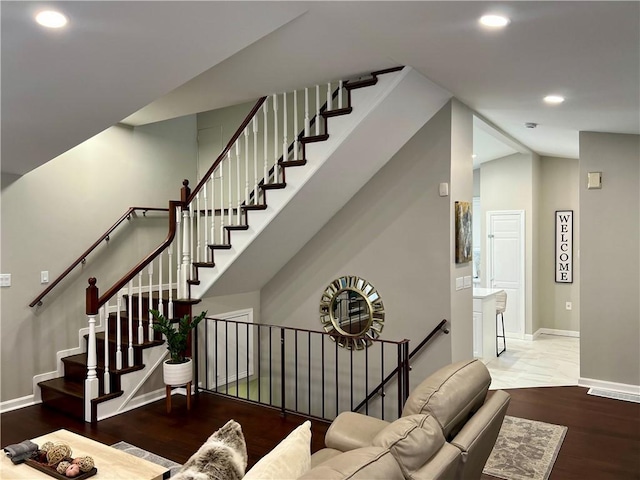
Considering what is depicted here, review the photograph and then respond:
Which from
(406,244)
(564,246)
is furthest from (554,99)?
(564,246)

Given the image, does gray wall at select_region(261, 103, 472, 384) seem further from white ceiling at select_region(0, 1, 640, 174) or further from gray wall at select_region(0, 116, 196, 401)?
gray wall at select_region(0, 116, 196, 401)

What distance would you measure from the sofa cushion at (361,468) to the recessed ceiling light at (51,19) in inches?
90.2

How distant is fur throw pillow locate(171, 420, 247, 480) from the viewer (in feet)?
5.28

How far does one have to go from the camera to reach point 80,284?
17.0ft

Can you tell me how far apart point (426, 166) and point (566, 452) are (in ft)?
8.64

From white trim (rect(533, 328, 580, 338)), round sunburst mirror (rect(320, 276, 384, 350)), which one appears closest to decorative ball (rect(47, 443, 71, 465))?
round sunburst mirror (rect(320, 276, 384, 350))

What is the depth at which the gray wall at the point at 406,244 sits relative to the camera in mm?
4539

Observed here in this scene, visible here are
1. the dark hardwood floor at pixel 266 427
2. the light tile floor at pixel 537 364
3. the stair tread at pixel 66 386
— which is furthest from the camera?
the light tile floor at pixel 537 364

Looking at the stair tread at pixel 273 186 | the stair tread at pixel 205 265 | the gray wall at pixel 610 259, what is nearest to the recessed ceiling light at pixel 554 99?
the gray wall at pixel 610 259

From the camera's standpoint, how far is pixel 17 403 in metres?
4.54

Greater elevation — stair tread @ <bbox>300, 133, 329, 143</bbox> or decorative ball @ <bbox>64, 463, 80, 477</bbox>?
stair tread @ <bbox>300, 133, 329, 143</bbox>

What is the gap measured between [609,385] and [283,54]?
184 inches

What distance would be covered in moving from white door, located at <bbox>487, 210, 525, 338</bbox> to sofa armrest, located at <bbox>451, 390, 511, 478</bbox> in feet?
18.3

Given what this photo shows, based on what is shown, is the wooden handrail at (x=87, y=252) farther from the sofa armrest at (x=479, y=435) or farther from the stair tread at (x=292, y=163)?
the sofa armrest at (x=479, y=435)
